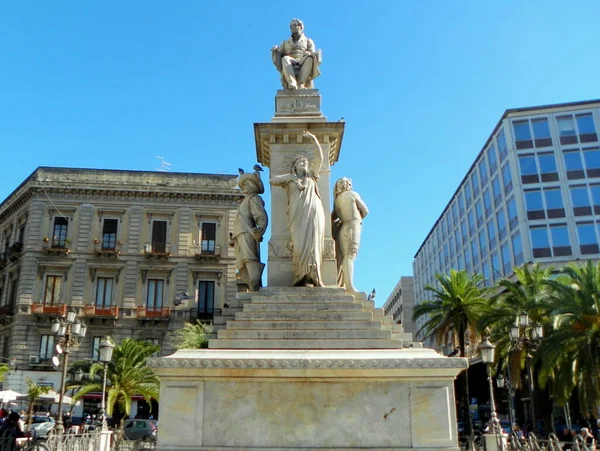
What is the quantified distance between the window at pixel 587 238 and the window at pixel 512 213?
496 cm

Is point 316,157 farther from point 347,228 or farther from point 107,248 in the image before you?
point 107,248

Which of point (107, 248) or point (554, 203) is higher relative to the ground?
point (554, 203)

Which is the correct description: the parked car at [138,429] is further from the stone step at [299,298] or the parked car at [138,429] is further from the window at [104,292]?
the stone step at [299,298]

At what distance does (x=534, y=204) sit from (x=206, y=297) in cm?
2839

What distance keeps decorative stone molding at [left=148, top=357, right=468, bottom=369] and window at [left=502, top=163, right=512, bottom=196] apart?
1843 inches

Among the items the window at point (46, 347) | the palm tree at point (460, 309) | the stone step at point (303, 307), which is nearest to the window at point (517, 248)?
the palm tree at point (460, 309)

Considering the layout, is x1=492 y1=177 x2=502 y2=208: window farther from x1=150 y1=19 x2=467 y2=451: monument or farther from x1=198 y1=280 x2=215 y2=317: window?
x1=150 y1=19 x2=467 y2=451: monument

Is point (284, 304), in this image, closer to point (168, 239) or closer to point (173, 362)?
point (173, 362)

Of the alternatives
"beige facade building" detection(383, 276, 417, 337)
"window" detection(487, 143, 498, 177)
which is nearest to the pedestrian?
Result: "window" detection(487, 143, 498, 177)

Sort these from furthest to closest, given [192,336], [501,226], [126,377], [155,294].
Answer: [501,226] → [155,294] → [192,336] → [126,377]

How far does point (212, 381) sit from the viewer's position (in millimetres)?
8328

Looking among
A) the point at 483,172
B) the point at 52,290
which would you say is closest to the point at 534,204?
the point at 483,172

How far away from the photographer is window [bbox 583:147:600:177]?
1960 inches

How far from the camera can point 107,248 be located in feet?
148
